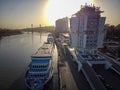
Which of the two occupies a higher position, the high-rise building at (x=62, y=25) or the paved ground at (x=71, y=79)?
the high-rise building at (x=62, y=25)

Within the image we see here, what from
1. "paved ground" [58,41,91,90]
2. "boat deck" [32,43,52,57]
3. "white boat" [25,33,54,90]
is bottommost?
"paved ground" [58,41,91,90]

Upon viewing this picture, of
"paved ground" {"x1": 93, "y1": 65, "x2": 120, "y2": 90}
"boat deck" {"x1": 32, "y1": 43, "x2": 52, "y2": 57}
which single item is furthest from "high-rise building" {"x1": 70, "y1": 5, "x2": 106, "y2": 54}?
"boat deck" {"x1": 32, "y1": 43, "x2": 52, "y2": 57}

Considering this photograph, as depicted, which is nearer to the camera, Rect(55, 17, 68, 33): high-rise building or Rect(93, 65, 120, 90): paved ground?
Rect(93, 65, 120, 90): paved ground

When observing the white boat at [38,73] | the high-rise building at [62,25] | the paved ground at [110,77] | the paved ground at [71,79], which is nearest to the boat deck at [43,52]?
the white boat at [38,73]

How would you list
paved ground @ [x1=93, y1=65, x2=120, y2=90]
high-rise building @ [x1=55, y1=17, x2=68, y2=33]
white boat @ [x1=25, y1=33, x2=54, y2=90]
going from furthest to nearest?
high-rise building @ [x1=55, y1=17, x2=68, y2=33]
paved ground @ [x1=93, y1=65, x2=120, y2=90]
white boat @ [x1=25, y1=33, x2=54, y2=90]

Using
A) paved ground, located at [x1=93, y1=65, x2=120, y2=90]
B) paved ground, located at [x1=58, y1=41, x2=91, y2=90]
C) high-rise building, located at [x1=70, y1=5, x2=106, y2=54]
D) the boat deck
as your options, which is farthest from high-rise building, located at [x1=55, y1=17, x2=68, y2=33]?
paved ground, located at [x1=93, y1=65, x2=120, y2=90]

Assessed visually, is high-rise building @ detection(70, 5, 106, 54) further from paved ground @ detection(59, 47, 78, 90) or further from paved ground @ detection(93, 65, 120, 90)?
paved ground @ detection(59, 47, 78, 90)

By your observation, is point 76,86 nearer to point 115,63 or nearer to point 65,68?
point 65,68

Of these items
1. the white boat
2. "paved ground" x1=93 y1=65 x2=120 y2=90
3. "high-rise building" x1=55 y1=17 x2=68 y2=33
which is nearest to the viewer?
the white boat

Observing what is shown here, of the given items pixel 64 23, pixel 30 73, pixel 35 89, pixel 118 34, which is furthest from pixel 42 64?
pixel 64 23

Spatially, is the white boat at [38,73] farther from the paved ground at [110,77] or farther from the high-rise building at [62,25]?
the high-rise building at [62,25]

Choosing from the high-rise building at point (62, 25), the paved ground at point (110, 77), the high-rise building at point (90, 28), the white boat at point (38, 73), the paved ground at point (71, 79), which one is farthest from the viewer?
the high-rise building at point (62, 25)

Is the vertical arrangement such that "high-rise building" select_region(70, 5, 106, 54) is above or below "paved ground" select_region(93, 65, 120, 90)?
above
